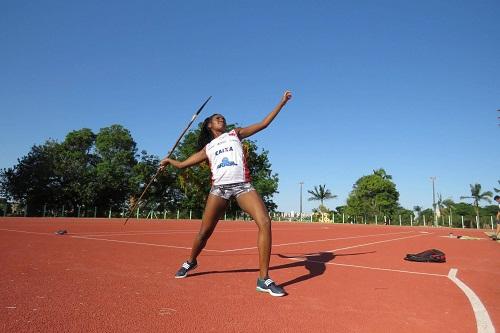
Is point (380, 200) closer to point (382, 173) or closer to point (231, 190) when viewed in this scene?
point (382, 173)

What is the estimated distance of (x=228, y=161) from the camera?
4.33 metres

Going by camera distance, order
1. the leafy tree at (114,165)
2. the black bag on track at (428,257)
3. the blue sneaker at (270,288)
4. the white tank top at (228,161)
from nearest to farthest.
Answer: the blue sneaker at (270,288) < the white tank top at (228,161) < the black bag on track at (428,257) < the leafy tree at (114,165)

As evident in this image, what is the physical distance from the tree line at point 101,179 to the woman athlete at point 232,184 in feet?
93.2

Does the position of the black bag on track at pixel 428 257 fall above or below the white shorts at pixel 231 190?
below

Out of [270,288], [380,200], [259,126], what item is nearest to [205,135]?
[259,126]

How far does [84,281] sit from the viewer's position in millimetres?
3947

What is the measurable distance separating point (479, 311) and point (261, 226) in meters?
2.13

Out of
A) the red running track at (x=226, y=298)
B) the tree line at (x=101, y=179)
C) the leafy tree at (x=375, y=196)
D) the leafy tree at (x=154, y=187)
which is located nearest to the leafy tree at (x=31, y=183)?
the tree line at (x=101, y=179)

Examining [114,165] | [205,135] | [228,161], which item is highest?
[114,165]

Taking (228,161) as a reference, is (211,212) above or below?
below

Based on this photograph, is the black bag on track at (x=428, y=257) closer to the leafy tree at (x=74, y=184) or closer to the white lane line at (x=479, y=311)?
the white lane line at (x=479, y=311)

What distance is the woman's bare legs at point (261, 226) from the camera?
4.04 meters

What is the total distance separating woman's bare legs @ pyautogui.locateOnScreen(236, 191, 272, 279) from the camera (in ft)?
13.2

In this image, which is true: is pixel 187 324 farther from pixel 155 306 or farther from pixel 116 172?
pixel 116 172
